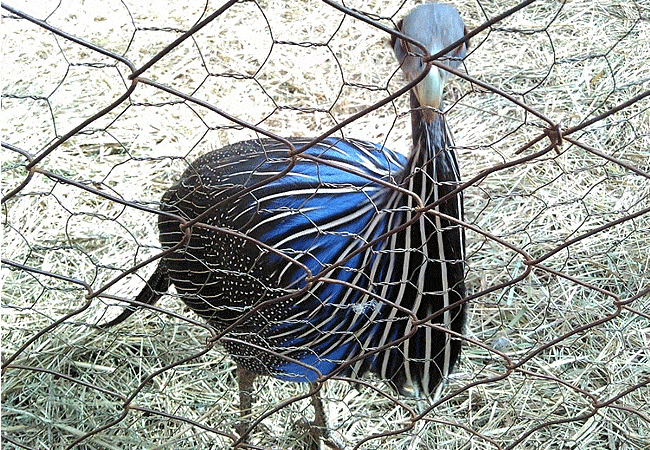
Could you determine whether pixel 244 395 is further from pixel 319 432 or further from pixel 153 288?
pixel 153 288

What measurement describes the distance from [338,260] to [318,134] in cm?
108

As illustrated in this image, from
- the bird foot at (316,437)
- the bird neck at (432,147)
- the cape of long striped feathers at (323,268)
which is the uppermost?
the bird neck at (432,147)

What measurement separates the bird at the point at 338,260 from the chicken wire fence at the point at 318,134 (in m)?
0.09

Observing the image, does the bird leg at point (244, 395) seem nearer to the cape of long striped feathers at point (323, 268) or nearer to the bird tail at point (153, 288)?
the cape of long striped feathers at point (323, 268)

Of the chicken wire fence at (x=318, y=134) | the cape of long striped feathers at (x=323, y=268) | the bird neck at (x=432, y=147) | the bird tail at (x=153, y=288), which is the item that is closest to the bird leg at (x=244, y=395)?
the chicken wire fence at (x=318, y=134)

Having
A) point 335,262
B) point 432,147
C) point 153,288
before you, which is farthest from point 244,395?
point 432,147

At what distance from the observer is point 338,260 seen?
58.0 inches

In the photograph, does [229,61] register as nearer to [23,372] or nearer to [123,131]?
[123,131]

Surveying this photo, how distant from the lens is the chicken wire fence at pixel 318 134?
1.75 m

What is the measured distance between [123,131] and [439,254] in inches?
58.3

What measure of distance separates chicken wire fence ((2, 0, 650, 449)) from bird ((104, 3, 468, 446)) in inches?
3.4

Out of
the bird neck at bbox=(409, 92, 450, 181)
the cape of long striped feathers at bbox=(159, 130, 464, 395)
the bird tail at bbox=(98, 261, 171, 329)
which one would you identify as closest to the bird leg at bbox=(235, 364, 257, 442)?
the cape of long striped feathers at bbox=(159, 130, 464, 395)

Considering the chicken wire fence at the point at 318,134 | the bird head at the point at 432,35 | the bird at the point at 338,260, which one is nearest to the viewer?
the bird head at the point at 432,35

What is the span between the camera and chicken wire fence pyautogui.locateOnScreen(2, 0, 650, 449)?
1.75 metres
